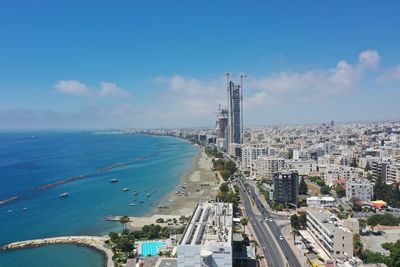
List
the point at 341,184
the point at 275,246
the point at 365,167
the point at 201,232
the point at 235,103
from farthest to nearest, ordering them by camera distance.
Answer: the point at 235,103 < the point at 365,167 < the point at 341,184 < the point at 275,246 < the point at 201,232

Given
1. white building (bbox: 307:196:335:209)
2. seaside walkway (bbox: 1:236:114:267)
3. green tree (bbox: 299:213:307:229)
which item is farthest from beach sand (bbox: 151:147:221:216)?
white building (bbox: 307:196:335:209)

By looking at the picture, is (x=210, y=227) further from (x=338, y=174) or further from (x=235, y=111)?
(x=235, y=111)

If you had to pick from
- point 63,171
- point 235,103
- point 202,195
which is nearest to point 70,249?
point 202,195

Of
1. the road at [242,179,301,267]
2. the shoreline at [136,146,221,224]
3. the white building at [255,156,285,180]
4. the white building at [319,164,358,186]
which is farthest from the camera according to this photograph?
the white building at [255,156,285,180]

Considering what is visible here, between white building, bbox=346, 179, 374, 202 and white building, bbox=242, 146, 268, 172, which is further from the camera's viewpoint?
white building, bbox=242, 146, 268, 172

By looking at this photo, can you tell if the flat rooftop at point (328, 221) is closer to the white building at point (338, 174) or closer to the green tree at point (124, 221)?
the green tree at point (124, 221)

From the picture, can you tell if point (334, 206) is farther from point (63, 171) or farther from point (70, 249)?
point (63, 171)

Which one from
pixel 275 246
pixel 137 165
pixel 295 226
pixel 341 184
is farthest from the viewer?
pixel 137 165

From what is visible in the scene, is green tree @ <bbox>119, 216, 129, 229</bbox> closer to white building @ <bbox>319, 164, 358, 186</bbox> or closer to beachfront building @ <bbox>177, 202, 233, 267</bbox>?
beachfront building @ <bbox>177, 202, 233, 267</bbox>
